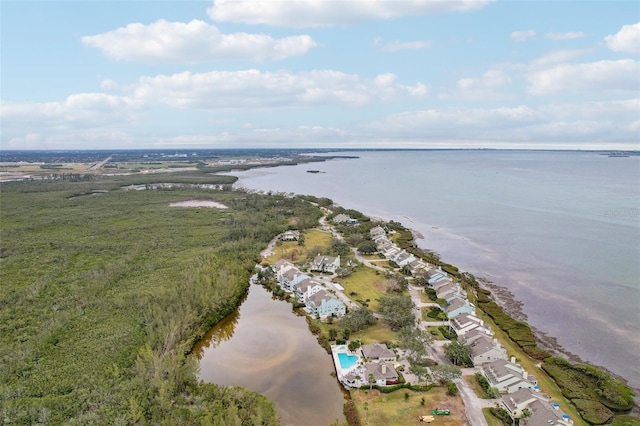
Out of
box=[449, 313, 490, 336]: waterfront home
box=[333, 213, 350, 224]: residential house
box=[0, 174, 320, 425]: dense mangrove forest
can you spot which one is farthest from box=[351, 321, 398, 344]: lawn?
box=[333, 213, 350, 224]: residential house

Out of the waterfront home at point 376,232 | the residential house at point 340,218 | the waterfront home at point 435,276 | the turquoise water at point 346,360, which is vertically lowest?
the turquoise water at point 346,360

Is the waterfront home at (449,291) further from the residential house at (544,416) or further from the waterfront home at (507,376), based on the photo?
the residential house at (544,416)

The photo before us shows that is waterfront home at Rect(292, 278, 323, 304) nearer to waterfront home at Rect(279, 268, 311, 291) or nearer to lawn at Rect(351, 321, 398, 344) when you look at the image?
waterfront home at Rect(279, 268, 311, 291)

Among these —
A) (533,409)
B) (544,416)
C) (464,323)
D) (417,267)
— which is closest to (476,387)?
(533,409)

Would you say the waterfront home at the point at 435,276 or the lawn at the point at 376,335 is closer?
the lawn at the point at 376,335

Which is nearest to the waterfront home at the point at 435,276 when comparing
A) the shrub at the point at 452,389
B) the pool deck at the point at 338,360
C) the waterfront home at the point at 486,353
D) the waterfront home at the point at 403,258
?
the waterfront home at the point at 403,258

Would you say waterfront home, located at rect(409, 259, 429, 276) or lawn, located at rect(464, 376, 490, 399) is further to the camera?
waterfront home, located at rect(409, 259, 429, 276)

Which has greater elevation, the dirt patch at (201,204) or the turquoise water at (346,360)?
the dirt patch at (201,204)
